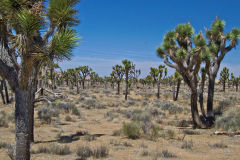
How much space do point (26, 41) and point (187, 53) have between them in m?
9.48

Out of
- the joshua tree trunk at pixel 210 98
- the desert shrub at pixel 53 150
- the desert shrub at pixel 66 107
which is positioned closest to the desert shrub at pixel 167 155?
the desert shrub at pixel 53 150

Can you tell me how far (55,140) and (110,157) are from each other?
11.0 ft

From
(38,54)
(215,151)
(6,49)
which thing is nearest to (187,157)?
(215,151)

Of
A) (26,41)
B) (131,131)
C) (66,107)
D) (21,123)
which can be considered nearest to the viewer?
(26,41)

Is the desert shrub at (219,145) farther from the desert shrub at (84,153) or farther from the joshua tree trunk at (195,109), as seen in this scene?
the desert shrub at (84,153)

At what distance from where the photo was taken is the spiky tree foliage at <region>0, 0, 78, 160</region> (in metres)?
4.16

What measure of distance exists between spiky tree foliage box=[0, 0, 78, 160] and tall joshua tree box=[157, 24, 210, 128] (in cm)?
783

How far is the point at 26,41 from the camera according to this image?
4.19 meters

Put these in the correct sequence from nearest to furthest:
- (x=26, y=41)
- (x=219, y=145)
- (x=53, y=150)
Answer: (x=26, y=41) < (x=53, y=150) < (x=219, y=145)

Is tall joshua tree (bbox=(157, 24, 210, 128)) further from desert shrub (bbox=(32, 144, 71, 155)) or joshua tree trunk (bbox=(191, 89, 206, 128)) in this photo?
desert shrub (bbox=(32, 144, 71, 155))

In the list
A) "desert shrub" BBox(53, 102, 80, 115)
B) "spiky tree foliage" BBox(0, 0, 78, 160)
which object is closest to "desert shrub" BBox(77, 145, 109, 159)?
"spiky tree foliage" BBox(0, 0, 78, 160)

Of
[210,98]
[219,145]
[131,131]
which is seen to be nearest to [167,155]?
[219,145]

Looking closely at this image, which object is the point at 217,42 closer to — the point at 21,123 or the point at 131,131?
the point at 131,131

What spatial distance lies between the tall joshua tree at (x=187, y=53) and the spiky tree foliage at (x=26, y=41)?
7829 millimetres
